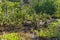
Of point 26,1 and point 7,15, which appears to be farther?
point 26,1

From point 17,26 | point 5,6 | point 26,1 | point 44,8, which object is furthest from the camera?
point 26,1

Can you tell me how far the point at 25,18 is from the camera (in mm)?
11930

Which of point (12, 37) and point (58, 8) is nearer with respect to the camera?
point (12, 37)

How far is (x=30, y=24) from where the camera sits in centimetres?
1162

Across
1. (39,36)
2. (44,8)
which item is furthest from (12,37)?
(44,8)

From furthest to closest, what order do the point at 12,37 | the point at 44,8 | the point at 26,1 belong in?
the point at 26,1
the point at 44,8
the point at 12,37

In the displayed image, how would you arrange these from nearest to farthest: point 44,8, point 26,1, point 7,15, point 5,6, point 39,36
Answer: point 39,36 < point 7,15 < point 5,6 < point 44,8 < point 26,1

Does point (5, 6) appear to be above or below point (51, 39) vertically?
above

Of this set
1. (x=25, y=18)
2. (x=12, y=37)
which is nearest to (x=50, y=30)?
(x=12, y=37)

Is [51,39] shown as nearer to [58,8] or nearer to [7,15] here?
[7,15]

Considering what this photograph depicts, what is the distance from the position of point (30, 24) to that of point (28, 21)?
11.5 inches

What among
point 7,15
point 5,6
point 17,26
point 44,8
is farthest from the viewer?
point 44,8

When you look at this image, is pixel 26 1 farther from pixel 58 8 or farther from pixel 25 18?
pixel 25 18

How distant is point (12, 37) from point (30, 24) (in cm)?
301
